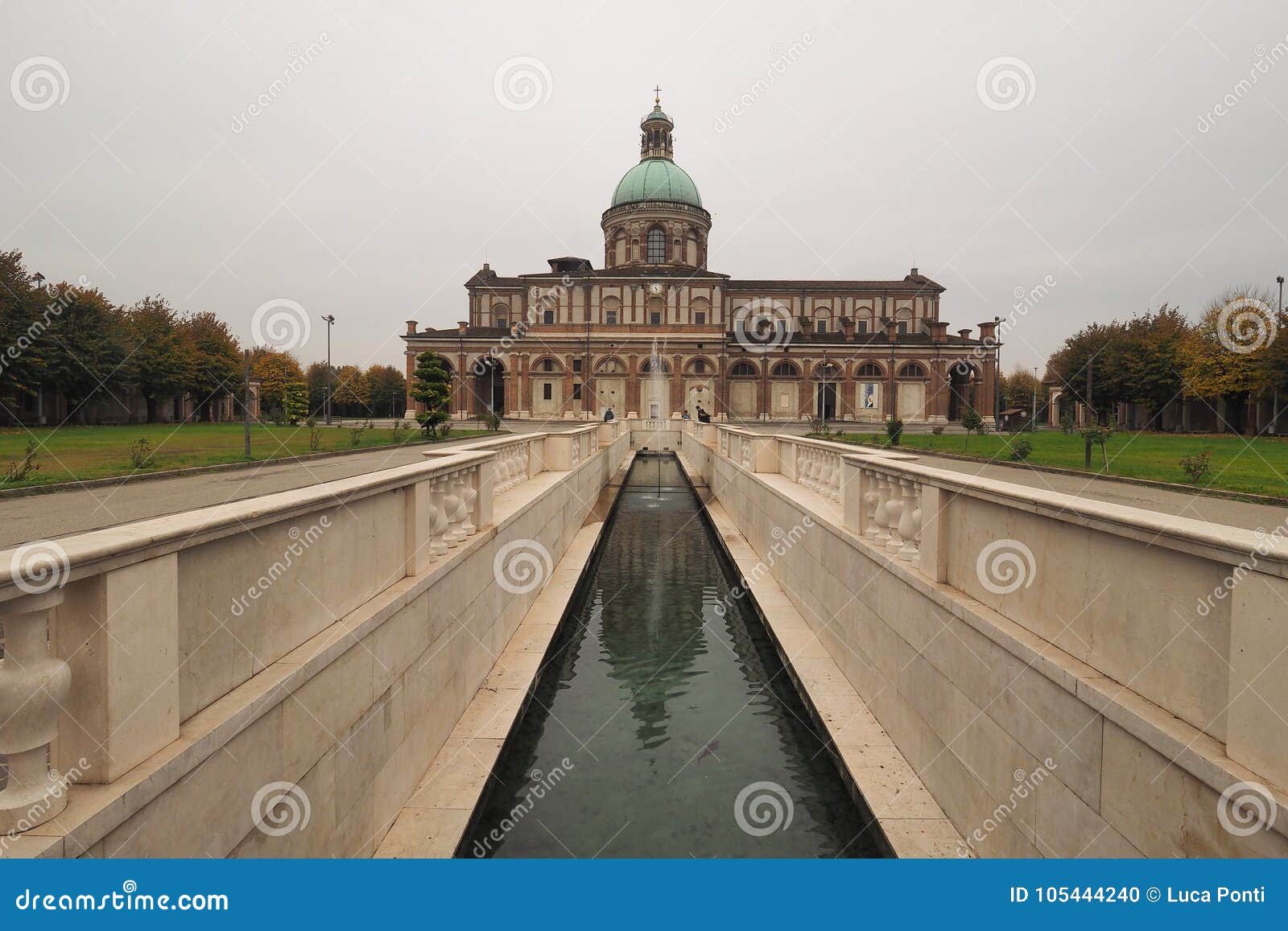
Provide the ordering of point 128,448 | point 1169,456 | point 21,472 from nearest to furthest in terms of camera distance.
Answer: point 21,472
point 128,448
point 1169,456

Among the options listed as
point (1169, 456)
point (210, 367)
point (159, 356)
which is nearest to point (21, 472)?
point (1169, 456)

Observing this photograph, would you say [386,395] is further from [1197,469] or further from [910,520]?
[910,520]

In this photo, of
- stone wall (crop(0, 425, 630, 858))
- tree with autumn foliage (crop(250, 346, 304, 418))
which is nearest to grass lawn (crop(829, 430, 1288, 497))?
stone wall (crop(0, 425, 630, 858))

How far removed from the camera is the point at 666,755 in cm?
624

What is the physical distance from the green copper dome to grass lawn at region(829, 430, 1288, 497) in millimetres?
41377

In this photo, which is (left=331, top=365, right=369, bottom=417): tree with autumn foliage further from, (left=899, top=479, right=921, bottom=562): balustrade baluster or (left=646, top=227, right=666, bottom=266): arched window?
(left=899, top=479, right=921, bottom=562): balustrade baluster

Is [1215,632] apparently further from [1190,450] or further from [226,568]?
[1190,450]

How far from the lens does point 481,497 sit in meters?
7.30

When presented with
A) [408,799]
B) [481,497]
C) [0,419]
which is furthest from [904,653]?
[0,419]

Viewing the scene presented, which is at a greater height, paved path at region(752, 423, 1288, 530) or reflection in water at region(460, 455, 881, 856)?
paved path at region(752, 423, 1288, 530)

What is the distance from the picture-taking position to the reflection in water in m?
4.98

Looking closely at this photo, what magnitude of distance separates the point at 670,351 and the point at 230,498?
55108 millimetres

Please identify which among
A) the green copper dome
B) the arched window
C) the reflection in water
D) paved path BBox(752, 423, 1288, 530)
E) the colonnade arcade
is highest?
the green copper dome

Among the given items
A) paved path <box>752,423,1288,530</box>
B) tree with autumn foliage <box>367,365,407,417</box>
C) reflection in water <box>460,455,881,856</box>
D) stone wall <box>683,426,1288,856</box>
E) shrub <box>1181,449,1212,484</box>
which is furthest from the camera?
tree with autumn foliage <box>367,365,407,417</box>
